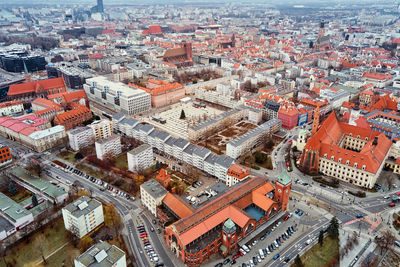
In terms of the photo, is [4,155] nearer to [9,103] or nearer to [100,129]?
[100,129]

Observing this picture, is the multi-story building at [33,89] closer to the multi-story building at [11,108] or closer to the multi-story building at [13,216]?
the multi-story building at [11,108]

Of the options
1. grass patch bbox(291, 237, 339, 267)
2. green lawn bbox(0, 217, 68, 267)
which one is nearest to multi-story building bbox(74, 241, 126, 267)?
green lawn bbox(0, 217, 68, 267)

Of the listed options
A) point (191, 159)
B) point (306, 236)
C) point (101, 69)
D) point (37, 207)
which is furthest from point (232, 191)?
point (101, 69)

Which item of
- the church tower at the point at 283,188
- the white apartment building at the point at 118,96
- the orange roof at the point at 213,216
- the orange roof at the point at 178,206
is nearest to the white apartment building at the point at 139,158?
the orange roof at the point at 178,206

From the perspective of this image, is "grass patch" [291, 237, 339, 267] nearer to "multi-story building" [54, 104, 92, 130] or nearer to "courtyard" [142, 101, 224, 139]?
"courtyard" [142, 101, 224, 139]

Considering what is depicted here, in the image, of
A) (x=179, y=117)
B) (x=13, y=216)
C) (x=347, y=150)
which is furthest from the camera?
(x=179, y=117)

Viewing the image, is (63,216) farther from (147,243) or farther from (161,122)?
(161,122)

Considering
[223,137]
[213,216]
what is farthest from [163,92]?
[213,216]
